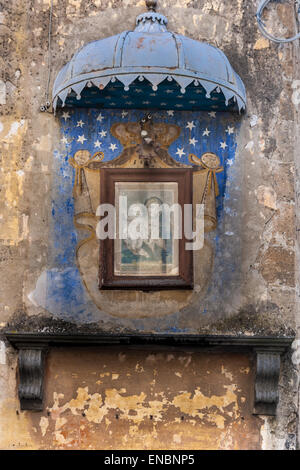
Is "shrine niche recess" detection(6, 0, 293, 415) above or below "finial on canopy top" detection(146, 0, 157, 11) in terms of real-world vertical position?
below

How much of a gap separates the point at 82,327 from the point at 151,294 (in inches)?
25.9

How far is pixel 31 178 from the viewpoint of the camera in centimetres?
755

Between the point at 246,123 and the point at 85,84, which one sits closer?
the point at 85,84

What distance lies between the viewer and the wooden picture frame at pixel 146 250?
289 inches

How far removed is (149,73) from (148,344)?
7.45ft

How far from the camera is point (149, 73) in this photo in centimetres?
684

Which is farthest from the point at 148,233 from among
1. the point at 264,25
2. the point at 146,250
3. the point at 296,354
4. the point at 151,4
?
the point at 264,25

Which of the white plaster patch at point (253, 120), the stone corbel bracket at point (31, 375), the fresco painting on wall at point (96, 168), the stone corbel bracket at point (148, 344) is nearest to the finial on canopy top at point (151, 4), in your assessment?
the fresco painting on wall at point (96, 168)

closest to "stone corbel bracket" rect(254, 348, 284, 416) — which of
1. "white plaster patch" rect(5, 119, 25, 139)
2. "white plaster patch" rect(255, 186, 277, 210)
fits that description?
"white plaster patch" rect(255, 186, 277, 210)

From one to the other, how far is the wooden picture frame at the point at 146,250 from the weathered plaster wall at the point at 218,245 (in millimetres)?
Answer: 330

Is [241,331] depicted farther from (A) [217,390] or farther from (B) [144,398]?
(B) [144,398]

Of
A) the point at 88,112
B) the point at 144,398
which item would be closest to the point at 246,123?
the point at 88,112

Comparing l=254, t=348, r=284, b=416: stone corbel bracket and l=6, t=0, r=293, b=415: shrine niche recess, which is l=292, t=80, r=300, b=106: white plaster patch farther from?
l=254, t=348, r=284, b=416: stone corbel bracket

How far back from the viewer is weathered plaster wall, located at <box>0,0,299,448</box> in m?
7.26
